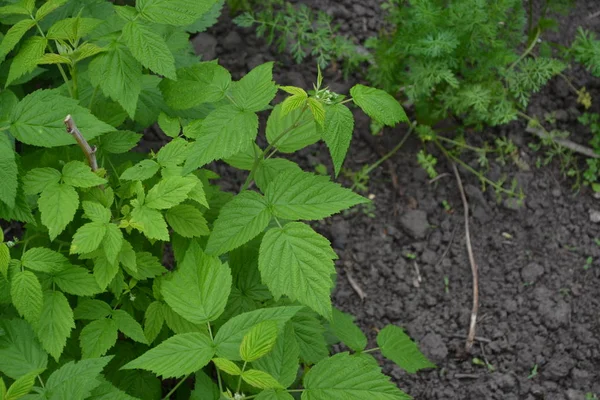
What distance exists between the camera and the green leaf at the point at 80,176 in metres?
1.73

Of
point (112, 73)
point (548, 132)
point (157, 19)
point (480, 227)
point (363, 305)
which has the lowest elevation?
point (363, 305)

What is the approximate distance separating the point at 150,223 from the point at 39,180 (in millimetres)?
348

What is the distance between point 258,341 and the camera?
1.56m

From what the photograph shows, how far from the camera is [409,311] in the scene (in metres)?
3.15

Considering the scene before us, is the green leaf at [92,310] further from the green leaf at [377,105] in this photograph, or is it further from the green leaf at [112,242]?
the green leaf at [377,105]

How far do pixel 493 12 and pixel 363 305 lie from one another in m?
1.52

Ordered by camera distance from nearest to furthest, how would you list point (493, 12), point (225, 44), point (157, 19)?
point (157, 19) → point (493, 12) → point (225, 44)

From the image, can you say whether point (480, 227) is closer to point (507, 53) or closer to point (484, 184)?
point (484, 184)

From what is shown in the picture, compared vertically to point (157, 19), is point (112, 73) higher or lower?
lower

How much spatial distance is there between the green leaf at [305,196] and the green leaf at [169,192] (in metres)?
0.25

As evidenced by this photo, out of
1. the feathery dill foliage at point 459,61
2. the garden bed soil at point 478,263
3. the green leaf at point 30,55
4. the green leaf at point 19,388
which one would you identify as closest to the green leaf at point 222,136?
the green leaf at point 30,55

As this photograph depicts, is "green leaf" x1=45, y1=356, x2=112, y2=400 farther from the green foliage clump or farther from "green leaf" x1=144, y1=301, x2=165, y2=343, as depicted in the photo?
"green leaf" x1=144, y1=301, x2=165, y2=343

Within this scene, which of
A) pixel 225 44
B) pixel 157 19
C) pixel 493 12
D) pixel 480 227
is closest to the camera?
pixel 157 19

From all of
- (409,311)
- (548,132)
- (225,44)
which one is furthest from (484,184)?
(225,44)
